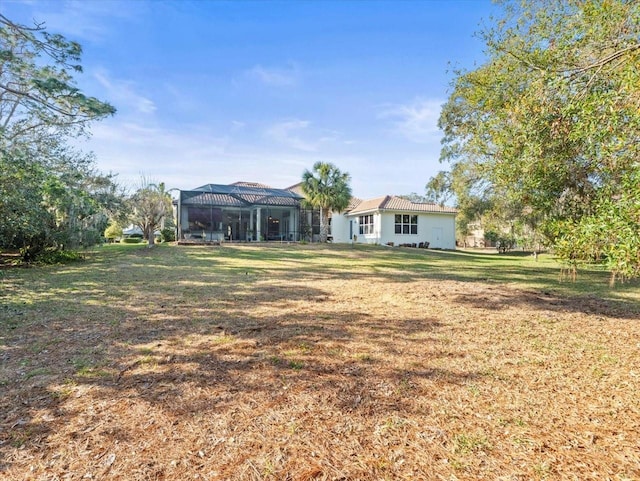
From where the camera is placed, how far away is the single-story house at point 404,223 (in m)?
28.4

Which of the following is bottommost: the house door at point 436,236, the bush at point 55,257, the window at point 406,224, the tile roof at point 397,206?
the bush at point 55,257

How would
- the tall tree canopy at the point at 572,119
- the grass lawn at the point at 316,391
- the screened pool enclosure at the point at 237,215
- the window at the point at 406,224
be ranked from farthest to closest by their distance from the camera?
the window at the point at 406,224 → the screened pool enclosure at the point at 237,215 → the tall tree canopy at the point at 572,119 → the grass lawn at the point at 316,391

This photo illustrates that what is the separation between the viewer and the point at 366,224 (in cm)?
3053

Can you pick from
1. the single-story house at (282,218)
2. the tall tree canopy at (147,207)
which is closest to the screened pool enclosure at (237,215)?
the single-story house at (282,218)

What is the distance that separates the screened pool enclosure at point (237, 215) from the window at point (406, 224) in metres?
8.00

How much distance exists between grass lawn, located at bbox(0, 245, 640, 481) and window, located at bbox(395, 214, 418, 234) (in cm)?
2223

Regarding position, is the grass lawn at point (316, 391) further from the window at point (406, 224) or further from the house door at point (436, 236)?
the house door at point (436, 236)

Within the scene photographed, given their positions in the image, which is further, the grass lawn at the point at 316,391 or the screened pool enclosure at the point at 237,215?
the screened pool enclosure at the point at 237,215

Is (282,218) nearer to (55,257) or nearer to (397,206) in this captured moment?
(397,206)

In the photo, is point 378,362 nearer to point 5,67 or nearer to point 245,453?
point 245,453

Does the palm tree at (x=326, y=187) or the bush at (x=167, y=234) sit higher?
the palm tree at (x=326, y=187)

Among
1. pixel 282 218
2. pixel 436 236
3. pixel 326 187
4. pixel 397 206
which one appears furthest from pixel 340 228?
pixel 436 236

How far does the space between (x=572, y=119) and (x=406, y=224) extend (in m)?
24.8

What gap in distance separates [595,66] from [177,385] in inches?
249
